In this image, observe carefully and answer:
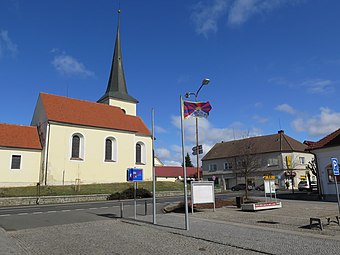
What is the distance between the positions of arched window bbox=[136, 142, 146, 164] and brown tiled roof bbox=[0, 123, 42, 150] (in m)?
16.2

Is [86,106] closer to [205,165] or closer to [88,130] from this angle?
[88,130]

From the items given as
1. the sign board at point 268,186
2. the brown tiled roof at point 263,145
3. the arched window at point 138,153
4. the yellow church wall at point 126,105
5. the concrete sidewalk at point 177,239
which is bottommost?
the concrete sidewalk at point 177,239

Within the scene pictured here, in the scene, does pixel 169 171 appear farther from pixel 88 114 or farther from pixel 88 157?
pixel 88 157

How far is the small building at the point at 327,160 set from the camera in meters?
26.1

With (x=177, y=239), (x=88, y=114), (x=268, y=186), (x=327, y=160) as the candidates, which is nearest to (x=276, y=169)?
(x=327, y=160)

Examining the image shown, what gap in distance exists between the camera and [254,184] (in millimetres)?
55250

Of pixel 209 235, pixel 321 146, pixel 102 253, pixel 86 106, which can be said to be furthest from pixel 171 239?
pixel 86 106

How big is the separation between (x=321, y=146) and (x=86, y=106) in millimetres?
33579

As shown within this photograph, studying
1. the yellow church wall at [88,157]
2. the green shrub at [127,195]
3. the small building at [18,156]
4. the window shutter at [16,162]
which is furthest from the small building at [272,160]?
the window shutter at [16,162]

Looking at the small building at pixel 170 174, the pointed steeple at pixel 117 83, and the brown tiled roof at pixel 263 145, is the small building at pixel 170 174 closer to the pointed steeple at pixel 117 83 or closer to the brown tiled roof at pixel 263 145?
the brown tiled roof at pixel 263 145

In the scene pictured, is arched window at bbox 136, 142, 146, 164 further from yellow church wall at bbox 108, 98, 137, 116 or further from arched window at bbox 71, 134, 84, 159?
arched window at bbox 71, 134, 84, 159

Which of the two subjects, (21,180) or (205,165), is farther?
(205,165)

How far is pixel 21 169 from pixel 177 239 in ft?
105

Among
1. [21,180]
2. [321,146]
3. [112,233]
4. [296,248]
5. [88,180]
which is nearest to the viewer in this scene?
[296,248]
